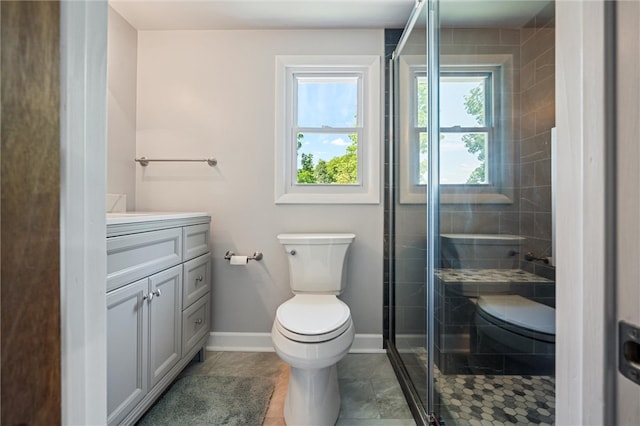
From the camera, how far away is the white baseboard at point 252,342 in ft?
6.42

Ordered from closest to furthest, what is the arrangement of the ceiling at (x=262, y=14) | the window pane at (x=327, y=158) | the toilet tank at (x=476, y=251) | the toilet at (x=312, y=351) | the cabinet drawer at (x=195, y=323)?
the toilet at (x=312, y=351)
the toilet tank at (x=476, y=251)
the cabinet drawer at (x=195, y=323)
the ceiling at (x=262, y=14)
the window pane at (x=327, y=158)

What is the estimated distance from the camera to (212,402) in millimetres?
1438

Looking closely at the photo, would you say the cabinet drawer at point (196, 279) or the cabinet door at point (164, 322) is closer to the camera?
the cabinet door at point (164, 322)

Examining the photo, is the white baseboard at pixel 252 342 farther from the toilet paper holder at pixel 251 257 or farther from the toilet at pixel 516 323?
the toilet at pixel 516 323

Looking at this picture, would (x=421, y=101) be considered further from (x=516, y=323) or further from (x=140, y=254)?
(x=140, y=254)

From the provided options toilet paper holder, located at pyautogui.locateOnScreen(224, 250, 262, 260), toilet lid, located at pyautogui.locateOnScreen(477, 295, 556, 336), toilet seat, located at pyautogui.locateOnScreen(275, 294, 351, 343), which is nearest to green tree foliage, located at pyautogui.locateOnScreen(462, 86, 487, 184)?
toilet lid, located at pyautogui.locateOnScreen(477, 295, 556, 336)

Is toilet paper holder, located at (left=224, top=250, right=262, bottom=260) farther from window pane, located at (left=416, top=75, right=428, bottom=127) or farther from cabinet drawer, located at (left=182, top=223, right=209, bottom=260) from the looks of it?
window pane, located at (left=416, top=75, right=428, bottom=127)

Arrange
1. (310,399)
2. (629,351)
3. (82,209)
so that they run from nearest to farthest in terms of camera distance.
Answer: (629,351) < (82,209) < (310,399)

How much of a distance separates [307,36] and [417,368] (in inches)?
81.8

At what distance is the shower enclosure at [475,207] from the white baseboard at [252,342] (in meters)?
0.41

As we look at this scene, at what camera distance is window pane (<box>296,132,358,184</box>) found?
202cm

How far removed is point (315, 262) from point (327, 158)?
730 mm

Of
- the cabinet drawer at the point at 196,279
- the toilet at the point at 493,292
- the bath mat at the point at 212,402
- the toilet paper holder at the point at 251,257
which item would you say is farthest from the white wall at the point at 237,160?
the toilet at the point at 493,292

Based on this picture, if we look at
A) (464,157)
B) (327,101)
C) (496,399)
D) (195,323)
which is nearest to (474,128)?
(464,157)
